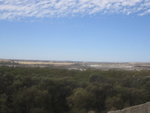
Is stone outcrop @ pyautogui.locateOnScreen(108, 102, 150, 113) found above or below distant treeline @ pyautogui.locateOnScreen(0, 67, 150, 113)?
above

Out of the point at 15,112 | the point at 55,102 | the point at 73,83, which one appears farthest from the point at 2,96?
the point at 73,83

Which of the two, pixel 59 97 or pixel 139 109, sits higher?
pixel 139 109

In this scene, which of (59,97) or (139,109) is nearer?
(139,109)

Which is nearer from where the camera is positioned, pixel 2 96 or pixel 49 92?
pixel 2 96

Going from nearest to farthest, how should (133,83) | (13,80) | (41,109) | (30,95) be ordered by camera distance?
1. (41,109)
2. (30,95)
3. (13,80)
4. (133,83)

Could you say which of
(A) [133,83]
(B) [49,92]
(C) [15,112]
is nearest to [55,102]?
(B) [49,92]

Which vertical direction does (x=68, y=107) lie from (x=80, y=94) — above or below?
below

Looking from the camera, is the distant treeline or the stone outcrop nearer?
the stone outcrop

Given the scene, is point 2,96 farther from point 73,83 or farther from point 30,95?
point 73,83

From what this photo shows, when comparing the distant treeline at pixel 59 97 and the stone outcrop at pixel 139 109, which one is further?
the distant treeline at pixel 59 97

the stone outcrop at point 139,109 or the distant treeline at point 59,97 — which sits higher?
the stone outcrop at point 139,109

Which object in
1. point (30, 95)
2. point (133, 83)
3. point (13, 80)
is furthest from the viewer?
point (133, 83)
